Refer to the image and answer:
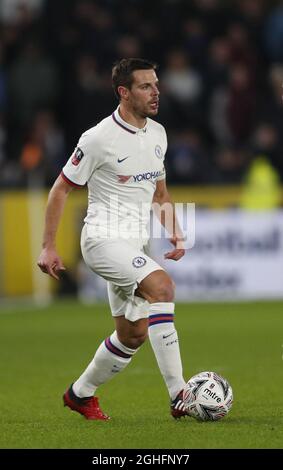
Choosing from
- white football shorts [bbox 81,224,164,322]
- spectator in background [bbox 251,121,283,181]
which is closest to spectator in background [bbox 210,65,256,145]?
spectator in background [bbox 251,121,283,181]

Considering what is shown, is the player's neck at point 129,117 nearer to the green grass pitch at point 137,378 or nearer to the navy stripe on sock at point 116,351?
the navy stripe on sock at point 116,351

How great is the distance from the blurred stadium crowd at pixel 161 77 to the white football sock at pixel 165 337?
11071mm

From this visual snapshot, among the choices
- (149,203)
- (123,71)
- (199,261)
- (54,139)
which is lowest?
(199,261)

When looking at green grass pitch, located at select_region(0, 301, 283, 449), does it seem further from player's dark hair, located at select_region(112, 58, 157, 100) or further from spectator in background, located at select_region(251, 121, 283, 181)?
spectator in background, located at select_region(251, 121, 283, 181)

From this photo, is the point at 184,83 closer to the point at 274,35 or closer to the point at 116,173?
the point at 274,35

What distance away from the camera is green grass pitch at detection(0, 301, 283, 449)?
6.76m

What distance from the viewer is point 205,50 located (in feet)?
65.2

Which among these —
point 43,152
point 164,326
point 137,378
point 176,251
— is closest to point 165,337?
point 164,326

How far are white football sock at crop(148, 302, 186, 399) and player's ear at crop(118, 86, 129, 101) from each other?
1349 millimetres

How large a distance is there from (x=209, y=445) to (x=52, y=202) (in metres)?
1.94

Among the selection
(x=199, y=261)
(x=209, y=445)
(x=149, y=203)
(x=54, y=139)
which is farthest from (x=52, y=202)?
(x=54, y=139)

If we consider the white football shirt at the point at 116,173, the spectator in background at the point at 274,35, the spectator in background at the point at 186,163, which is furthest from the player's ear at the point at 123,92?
the spectator in background at the point at 274,35
